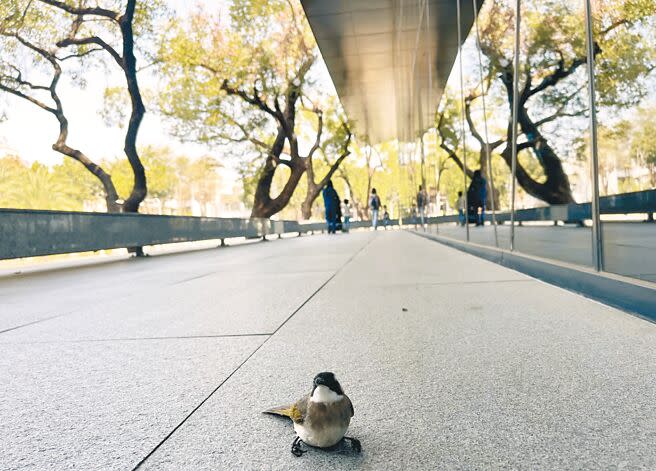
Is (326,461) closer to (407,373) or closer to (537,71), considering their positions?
(407,373)

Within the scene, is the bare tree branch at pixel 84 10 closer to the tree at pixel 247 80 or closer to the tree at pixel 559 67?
the tree at pixel 247 80

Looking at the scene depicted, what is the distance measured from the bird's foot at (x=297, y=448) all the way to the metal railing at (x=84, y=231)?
8.52 metres

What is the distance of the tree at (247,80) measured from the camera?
24234 mm

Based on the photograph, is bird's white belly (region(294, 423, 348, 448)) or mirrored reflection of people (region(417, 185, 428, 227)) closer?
bird's white belly (region(294, 423, 348, 448))

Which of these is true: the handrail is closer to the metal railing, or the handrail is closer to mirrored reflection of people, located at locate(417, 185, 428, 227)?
the metal railing

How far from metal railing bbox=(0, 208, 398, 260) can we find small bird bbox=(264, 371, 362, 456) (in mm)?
8565

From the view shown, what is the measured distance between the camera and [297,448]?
1.51m

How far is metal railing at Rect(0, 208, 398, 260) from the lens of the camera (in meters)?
8.84

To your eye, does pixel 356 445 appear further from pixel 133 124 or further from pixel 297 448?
pixel 133 124

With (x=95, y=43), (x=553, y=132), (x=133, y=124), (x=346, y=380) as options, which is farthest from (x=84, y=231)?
(x=95, y=43)

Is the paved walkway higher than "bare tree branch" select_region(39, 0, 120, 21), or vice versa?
"bare tree branch" select_region(39, 0, 120, 21)

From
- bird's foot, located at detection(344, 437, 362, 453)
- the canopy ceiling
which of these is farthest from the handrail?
the canopy ceiling

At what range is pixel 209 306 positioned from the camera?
14.7ft

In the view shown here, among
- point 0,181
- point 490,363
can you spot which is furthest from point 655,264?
point 0,181
